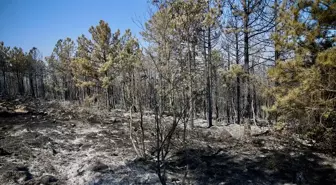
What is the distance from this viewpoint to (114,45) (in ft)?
48.3

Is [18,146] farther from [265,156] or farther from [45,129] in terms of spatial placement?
[265,156]

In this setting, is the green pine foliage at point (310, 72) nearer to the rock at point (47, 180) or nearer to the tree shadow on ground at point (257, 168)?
the tree shadow on ground at point (257, 168)

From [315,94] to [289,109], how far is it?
71cm

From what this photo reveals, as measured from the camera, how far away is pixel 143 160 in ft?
17.1

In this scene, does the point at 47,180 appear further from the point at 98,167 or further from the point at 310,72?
the point at 310,72

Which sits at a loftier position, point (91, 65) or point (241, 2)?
point (241, 2)

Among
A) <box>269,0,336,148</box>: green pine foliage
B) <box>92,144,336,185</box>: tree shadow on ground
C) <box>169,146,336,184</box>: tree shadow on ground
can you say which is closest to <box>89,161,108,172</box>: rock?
<box>92,144,336,185</box>: tree shadow on ground

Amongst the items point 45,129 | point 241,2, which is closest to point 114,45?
point 45,129

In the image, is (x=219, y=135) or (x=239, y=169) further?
(x=219, y=135)

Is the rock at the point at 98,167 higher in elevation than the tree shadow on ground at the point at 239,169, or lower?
higher

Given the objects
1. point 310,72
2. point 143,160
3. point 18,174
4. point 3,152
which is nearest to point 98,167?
point 143,160

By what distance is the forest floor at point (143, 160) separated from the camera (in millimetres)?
4375

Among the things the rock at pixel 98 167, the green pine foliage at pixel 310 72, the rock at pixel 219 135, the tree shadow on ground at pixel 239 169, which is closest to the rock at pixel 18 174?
the rock at pixel 98 167

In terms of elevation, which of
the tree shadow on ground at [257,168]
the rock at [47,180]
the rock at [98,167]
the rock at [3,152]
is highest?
the rock at [3,152]
